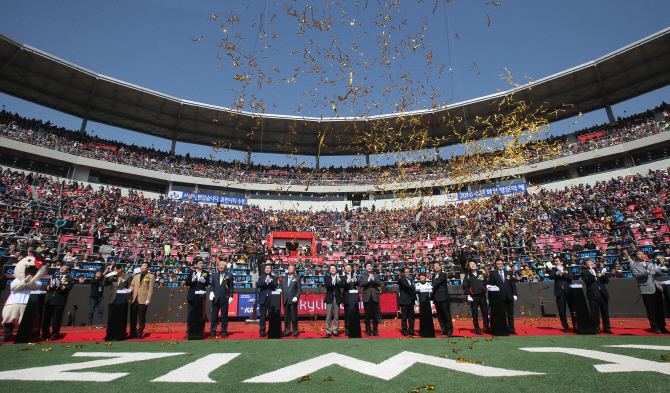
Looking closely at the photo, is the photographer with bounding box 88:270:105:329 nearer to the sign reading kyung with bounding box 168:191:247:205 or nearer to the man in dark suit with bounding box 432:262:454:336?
the man in dark suit with bounding box 432:262:454:336

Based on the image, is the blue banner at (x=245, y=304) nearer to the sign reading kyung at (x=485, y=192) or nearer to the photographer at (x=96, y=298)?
the photographer at (x=96, y=298)

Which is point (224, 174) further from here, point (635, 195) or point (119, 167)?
point (635, 195)

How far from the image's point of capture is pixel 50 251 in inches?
567

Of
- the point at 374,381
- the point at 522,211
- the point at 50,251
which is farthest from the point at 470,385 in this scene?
the point at 522,211

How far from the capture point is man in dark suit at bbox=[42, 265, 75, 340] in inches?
341

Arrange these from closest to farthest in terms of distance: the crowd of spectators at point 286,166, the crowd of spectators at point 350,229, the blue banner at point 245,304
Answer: the blue banner at point 245,304 → the crowd of spectators at point 350,229 → the crowd of spectators at point 286,166

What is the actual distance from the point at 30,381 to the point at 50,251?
1350cm

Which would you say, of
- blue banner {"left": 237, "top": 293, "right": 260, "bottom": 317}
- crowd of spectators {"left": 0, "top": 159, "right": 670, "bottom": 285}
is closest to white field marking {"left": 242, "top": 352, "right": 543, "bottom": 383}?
blue banner {"left": 237, "top": 293, "right": 260, "bottom": 317}

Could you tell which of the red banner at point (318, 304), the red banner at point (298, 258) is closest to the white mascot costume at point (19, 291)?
the red banner at point (318, 304)

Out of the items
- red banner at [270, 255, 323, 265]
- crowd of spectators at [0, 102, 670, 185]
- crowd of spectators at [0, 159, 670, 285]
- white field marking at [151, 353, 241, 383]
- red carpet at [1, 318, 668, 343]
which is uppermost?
crowd of spectators at [0, 102, 670, 185]

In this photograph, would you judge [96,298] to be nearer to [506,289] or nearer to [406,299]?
[406,299]

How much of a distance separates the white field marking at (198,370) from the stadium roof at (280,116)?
1164 inches

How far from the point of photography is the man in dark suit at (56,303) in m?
8.66

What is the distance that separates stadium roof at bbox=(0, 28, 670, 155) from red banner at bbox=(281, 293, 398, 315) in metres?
21.7
